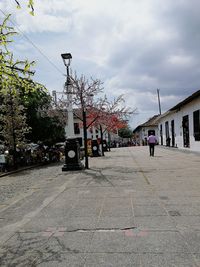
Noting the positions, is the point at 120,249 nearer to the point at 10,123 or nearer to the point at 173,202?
the point at 173,202

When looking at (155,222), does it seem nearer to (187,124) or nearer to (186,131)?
(187,124)

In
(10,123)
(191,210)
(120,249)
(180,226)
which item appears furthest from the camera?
(10,123)

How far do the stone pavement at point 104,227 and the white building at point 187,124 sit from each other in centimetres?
1302

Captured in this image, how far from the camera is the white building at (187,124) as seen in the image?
21.5 meters

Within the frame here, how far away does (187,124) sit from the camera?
24.8m

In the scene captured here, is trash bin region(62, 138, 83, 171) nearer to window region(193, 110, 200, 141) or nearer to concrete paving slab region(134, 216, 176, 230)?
concrete paving slab region(134, 216, 176, 230)

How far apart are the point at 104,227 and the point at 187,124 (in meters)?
20.9

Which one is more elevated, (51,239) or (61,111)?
(61,111)

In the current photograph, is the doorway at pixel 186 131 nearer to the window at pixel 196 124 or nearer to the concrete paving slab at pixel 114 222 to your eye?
the window at pixel 196 124

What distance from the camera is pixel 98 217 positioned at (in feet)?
18.4

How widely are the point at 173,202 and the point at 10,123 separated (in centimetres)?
1604

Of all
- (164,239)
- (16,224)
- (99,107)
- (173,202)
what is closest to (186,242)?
(164,239)

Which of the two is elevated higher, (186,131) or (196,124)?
(196,124)

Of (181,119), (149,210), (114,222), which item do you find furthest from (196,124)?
(114,222)
